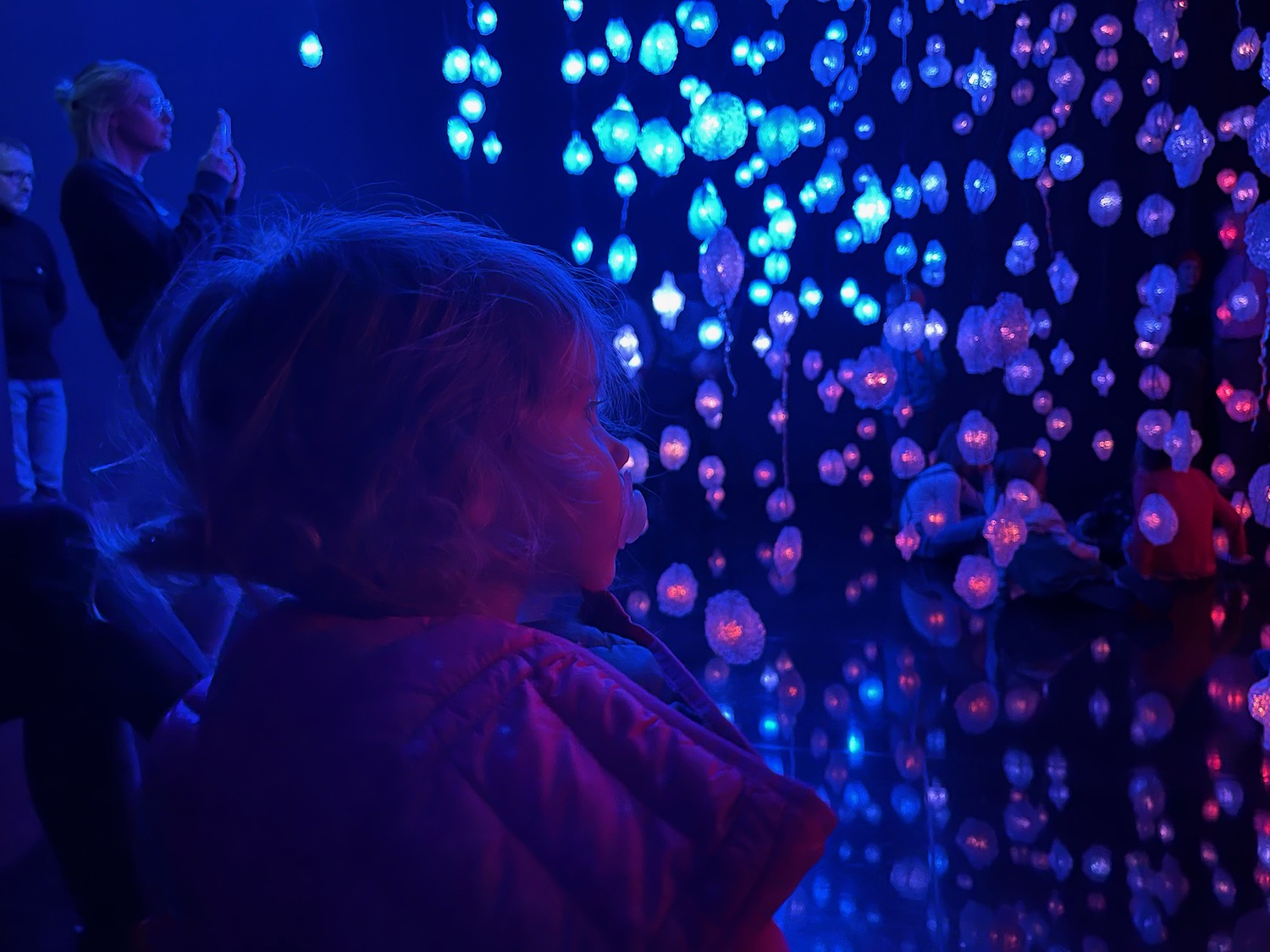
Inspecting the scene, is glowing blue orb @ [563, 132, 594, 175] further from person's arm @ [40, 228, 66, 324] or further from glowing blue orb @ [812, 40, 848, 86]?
person's arm @ [40, 228, 66, 324]

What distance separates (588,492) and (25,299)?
7.90 feet

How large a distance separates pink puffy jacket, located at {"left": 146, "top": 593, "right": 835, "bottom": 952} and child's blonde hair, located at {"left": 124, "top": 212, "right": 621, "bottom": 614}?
0.07 metres

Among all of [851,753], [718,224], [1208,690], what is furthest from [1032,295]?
[851,753]

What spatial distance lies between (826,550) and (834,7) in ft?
12.0

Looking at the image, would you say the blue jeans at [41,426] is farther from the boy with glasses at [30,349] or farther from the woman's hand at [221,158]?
the woman's hand at [221,158]

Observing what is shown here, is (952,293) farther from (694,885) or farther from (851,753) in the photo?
(694,885)

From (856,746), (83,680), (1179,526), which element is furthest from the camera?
(1179,526)

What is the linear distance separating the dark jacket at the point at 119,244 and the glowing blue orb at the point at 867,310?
14.7 feet

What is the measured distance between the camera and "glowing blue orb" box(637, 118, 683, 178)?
324 centimetres

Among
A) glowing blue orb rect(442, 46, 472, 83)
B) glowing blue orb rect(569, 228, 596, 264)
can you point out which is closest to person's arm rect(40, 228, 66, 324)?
glowing blue orb rect(442, 46, 472, 83)

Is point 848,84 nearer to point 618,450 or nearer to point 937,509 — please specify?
point 937,509

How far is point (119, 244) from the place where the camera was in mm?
1766

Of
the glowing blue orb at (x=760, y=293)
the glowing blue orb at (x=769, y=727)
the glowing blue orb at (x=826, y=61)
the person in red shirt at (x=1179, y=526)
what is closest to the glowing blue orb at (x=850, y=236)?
the glowing blue orb at (x=760, y=293)

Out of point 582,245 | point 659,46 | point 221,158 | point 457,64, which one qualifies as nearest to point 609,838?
point 221,158
